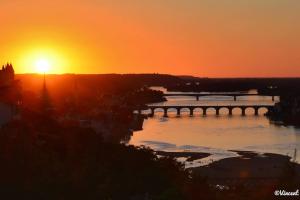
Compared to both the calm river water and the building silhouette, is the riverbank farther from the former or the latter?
the building silhouette

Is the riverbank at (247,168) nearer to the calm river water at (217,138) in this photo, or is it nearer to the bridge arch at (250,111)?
the calm river water at (217,138)

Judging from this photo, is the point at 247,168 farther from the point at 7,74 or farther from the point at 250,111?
the point at 250,111

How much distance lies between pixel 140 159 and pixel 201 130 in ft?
167

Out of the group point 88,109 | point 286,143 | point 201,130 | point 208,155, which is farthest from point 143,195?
point 88,109

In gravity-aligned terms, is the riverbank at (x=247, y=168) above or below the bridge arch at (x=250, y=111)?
above

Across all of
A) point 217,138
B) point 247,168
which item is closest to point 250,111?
point 217,138

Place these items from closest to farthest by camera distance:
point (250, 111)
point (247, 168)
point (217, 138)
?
point (247, 168) < point (217, 138) < point (250, 111)

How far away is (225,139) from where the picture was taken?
6481 cm

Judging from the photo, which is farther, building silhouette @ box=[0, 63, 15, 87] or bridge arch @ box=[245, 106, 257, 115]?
bridge arch @ box=[245, 106, 257, 115]
